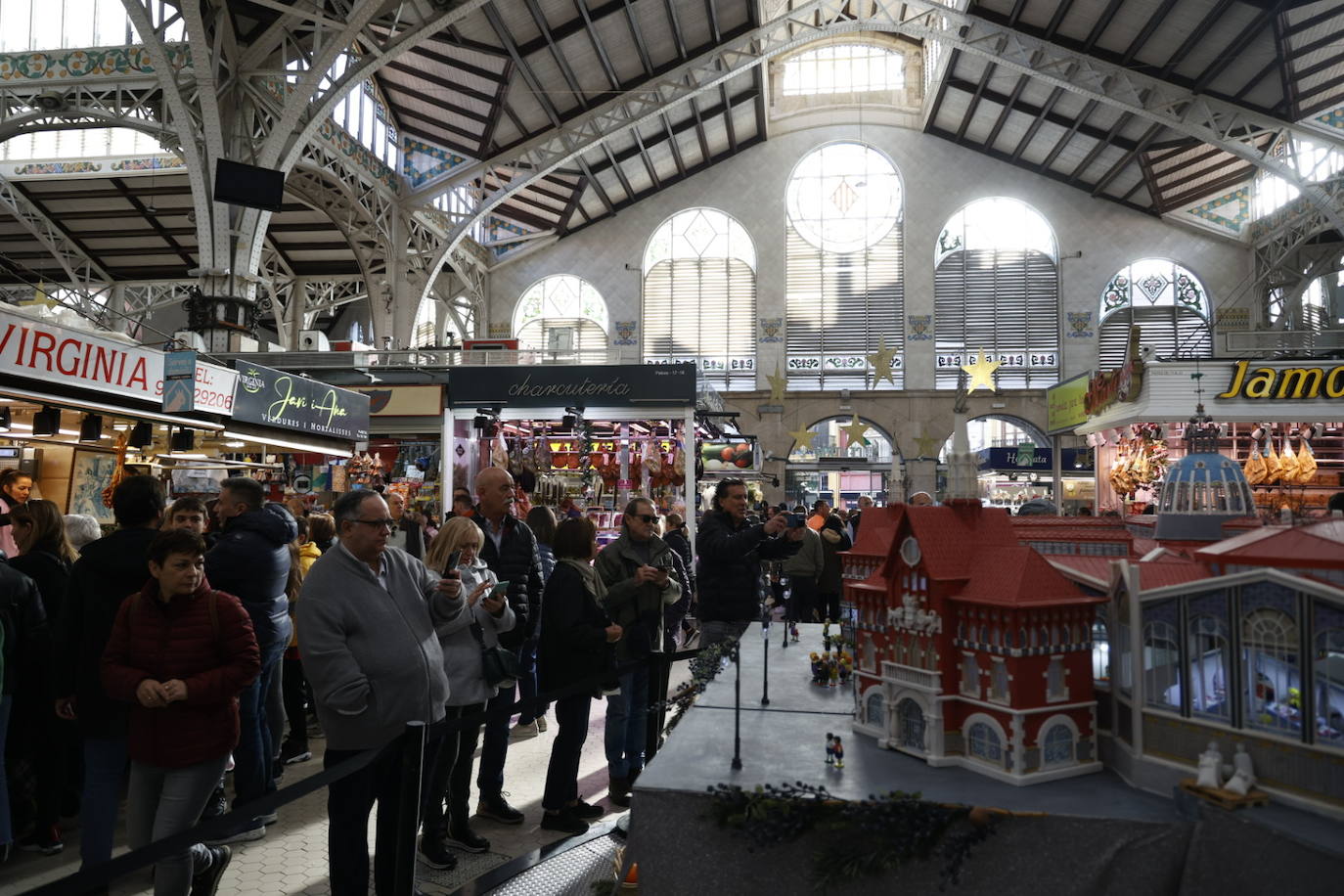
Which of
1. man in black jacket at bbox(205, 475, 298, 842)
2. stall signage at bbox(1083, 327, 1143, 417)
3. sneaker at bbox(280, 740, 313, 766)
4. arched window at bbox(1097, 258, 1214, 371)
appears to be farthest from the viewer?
arched window at bbox(1097, 258, 1214, 371)

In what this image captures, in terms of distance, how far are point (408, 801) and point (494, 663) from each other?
0.95 m

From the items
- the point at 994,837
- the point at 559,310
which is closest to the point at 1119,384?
the point at 994,837

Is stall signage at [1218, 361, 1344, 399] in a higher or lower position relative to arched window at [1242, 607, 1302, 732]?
higher

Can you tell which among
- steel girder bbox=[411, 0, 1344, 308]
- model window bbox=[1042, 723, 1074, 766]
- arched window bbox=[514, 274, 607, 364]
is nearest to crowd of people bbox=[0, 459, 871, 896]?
model window bbox=[1042, 723, 1074, 766]

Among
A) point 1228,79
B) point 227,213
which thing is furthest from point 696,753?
point 1228,79

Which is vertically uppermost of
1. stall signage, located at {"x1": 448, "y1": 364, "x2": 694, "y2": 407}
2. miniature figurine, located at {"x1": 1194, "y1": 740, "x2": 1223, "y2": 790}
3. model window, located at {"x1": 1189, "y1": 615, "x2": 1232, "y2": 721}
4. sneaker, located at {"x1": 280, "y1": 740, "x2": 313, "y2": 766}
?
stall signage, located at {"x1": 448, "y1": 364, "x2": 694, "y2": 407}

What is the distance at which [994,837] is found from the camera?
1.77 m

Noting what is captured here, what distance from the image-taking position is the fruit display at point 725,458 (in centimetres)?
1314

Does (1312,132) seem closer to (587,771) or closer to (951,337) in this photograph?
(951,337)

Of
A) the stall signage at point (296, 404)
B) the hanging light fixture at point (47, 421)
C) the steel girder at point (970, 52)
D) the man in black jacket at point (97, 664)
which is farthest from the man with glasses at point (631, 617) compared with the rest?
the steel girder at point (970, 52)

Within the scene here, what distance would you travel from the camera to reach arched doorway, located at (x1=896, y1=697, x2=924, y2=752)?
2195 millimetres

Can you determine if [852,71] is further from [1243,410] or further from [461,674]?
[461,674]

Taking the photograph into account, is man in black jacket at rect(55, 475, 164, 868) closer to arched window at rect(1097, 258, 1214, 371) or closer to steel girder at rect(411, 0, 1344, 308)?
steel girder at rect(411, 0, 1344, 308)

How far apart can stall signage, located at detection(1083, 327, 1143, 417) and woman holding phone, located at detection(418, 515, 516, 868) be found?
32.4 feet
